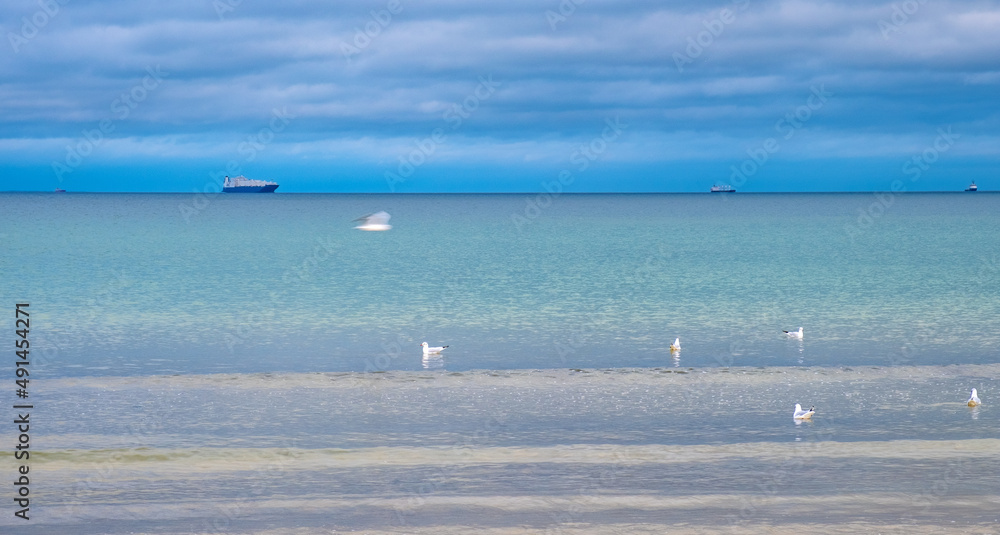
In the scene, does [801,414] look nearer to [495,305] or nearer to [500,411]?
[500,411]

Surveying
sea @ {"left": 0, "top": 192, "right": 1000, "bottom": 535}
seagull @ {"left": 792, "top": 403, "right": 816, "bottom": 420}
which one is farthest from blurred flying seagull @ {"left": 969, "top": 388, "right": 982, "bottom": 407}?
seagull @ {"left": 792, "top": 403, "right": 816, "bottom": 420}

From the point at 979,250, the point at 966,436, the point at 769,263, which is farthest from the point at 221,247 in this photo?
the point at 966,436

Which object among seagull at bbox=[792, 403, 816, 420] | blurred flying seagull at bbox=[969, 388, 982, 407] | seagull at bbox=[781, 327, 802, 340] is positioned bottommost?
seagull at bbox=[792, 403, 816, 420]

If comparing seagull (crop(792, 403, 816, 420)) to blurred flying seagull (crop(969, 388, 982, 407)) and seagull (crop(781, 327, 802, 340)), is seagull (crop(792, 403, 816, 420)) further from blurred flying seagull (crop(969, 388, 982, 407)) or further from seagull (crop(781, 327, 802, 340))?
seagull (crop(781, 327, 802, 340))

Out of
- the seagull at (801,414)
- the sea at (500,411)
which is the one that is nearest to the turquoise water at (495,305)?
the sea at (500,411)

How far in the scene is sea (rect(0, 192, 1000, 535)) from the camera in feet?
39.7

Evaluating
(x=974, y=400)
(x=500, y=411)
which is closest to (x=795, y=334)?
(x=974, y=400)

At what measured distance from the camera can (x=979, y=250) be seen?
71.1 meters

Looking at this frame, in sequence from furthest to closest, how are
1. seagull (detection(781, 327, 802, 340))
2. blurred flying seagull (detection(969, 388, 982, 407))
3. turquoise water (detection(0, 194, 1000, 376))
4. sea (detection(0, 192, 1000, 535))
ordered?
1. seagull (detection(781, 327, 802, 340))
2. turquoise water (detection(0, 194, 1000, 376))
3. blurred flying seagull (detection(969, 388, 982, 407))
4. sea (detection(0, 192, 1000, 535))

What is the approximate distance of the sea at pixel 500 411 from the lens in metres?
12.1

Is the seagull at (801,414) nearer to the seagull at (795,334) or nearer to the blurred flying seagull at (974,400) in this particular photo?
the blurred flying seagull at (974,400)

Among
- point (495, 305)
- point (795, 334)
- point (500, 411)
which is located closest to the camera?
point (500, 411)

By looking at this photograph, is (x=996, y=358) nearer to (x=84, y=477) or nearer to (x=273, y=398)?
(x=273, y=398)

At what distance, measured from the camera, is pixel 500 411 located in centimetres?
1766
